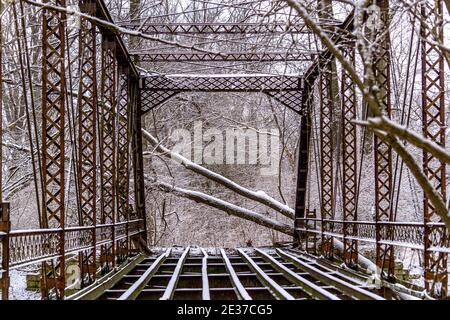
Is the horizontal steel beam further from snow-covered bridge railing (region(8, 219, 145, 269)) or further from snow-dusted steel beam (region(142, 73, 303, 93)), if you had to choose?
snow-covered bridge railing (region(8, 219, 145, 269))

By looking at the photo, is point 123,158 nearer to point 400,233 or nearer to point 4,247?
point 400,233

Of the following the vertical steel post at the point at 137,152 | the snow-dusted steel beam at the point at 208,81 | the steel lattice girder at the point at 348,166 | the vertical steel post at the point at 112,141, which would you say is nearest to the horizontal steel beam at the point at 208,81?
the snow-dusted steel beam at the point at 208,81

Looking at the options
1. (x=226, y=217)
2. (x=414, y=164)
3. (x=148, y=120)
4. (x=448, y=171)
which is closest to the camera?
(x=414, y=164)

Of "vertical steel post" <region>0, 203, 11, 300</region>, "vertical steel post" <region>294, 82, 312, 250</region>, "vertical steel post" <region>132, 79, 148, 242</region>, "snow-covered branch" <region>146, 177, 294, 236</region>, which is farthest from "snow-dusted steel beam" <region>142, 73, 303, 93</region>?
"vertical steel post" <region>0, 203, 11, 300</region>

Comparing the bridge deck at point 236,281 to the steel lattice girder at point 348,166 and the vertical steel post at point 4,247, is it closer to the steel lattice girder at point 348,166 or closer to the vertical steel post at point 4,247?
the steel lattice girder at point 348,166

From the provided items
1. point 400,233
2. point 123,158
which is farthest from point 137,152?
point 400,233

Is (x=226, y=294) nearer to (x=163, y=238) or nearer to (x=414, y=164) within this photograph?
(x=414, y=164)

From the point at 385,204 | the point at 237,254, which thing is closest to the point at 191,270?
the point at 237,254

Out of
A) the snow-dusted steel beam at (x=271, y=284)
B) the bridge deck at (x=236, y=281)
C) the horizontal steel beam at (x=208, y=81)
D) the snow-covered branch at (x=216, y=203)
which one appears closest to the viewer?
the snow-dusted steel beam at (x=271, y=284)

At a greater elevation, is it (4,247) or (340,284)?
(4,247)

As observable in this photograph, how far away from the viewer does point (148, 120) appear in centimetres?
2870

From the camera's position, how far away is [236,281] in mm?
10672

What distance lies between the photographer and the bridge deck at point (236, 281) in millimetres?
9398
